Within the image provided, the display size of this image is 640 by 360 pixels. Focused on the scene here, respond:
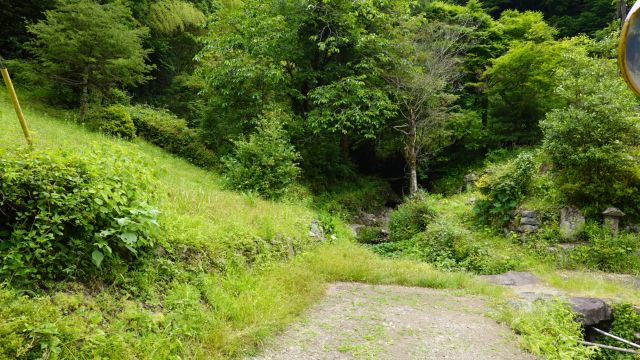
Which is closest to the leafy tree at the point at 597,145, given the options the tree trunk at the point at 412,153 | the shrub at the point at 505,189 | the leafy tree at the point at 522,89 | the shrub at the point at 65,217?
the shrub at the point at 505,189

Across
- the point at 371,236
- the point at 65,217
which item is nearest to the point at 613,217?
the point at 371,236

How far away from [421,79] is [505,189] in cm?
527

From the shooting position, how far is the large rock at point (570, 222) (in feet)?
29.8

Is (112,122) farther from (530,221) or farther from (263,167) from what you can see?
(530,221)

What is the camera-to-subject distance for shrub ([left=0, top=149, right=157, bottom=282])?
2919 mm

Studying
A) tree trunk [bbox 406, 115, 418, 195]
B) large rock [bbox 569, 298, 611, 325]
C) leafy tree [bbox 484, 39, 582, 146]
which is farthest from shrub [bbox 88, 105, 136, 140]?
leafy tree [bbox 484, 39, 582, 146]

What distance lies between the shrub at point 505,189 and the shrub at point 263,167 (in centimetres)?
552

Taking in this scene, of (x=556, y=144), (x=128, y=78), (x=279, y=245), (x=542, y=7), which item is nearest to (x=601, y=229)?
(x=556, y=144)

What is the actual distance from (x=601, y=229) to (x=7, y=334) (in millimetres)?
10584

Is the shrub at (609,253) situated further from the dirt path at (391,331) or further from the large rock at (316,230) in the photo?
the large rock at (316,230)

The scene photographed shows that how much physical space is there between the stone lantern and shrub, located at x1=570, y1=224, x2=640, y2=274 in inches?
6.2

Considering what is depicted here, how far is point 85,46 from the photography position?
35.0 feet

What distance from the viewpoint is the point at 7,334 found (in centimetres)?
236

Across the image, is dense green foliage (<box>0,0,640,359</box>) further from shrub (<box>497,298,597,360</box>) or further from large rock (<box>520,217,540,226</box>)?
large rock (<box>520,217,540,226</box>)
